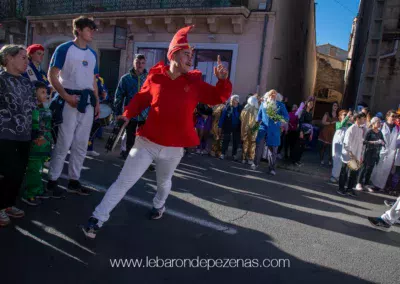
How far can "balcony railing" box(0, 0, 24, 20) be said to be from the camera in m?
19.4

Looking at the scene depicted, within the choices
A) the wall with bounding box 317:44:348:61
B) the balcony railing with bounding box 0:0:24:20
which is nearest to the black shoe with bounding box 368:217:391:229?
the balcony railing with bounding box 0:0:24:20

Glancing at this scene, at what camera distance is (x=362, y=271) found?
11.0ft

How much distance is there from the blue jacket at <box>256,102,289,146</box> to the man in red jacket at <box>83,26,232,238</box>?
14.6 ft

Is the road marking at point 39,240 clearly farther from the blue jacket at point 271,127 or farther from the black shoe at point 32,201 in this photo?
the blue jacket at point 271,127

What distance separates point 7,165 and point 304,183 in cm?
584

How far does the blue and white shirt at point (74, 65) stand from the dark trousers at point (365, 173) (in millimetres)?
6202

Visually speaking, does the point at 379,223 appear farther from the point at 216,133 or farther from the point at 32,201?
the point at 216,133

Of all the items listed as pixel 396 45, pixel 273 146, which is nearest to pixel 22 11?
pixel 273 146

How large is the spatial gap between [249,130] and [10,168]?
6.23 m

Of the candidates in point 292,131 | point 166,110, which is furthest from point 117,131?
point 292,131

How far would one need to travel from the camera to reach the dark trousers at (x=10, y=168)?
338 centimetres

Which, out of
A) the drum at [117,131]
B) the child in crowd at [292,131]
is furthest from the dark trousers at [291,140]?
the drum at [117,131]

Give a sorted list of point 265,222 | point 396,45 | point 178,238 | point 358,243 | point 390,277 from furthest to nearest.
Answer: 1. point 396,45
2. point 265,222
3. point 358,243
4. point 178,238
5. point 390,277

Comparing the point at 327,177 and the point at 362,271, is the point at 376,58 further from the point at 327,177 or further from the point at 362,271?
the point at 362,271
